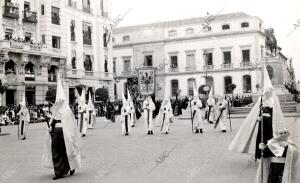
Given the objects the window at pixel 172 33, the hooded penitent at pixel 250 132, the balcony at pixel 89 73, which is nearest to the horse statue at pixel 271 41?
the window at pixel 172 33

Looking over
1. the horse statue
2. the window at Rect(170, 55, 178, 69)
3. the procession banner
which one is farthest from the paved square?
the window at Rect(170, 55, 178, 69)

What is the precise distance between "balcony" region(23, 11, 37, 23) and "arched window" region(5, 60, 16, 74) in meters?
3.60

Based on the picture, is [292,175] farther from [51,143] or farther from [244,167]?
[51,143]

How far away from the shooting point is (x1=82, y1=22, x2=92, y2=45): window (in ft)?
130

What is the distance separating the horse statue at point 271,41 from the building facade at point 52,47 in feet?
61.5

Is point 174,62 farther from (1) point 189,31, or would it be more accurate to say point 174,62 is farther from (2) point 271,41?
(2) point 271,41

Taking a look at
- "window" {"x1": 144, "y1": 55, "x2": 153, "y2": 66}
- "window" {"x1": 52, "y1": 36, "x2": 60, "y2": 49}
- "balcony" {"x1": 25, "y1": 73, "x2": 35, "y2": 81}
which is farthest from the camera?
"window" {"x1": 144, "y1": 55, "x2": 153, "y2": 66}

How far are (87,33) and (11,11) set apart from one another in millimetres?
9472

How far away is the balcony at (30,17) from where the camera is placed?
1295 inches

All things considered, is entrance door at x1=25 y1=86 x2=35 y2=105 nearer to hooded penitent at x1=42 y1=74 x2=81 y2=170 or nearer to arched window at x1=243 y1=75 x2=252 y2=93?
hooded penitent at x1=42 y1=74 x2=81 y2=170

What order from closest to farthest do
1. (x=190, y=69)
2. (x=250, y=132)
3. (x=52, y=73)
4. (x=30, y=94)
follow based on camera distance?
(x=250, y=132), (x=30, y=94), (x=52, y=73), (x=190, y=69)

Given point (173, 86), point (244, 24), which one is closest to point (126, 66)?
point (173, 86)

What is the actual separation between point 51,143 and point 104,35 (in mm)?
34090

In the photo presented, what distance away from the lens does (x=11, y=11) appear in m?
31.5
